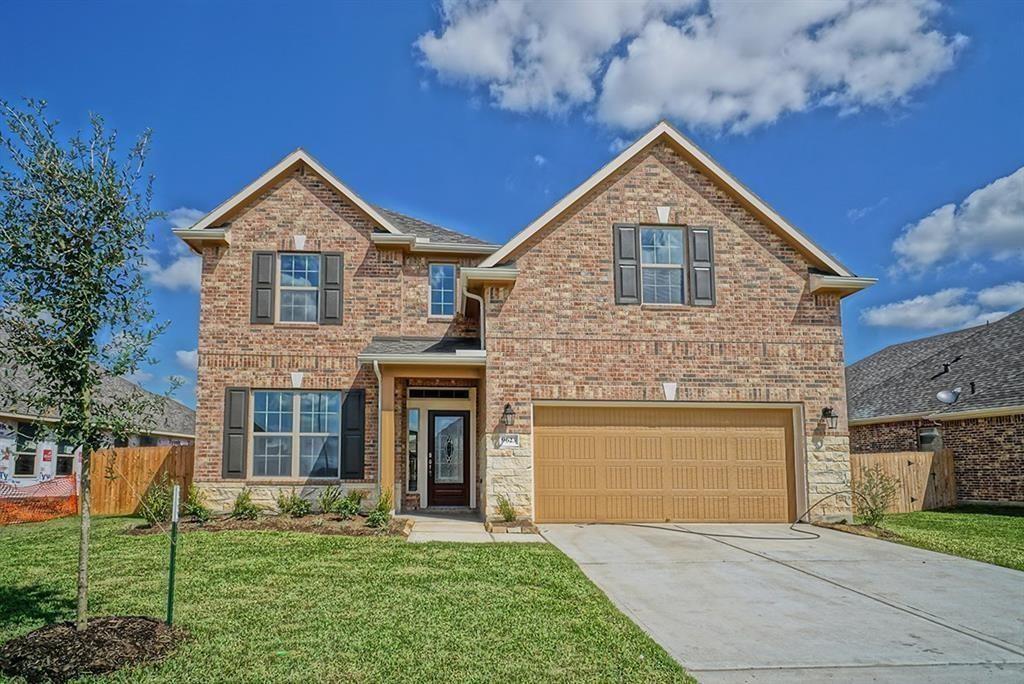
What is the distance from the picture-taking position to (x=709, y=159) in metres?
14.2

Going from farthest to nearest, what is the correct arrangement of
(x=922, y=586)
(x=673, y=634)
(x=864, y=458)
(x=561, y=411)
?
(x=864, y=458) < (x=561, y=411) < (x=922, y=586) < (x=673, y=634)

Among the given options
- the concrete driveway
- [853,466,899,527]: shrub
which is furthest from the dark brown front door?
[853,466,899,527]: shrub

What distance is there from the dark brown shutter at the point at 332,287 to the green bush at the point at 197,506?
159 inches

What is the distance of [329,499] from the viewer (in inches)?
561

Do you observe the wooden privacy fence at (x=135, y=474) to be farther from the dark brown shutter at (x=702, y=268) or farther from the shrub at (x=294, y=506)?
the dark brown shutter at (x=702, y=268)

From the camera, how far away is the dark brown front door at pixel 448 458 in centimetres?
1602

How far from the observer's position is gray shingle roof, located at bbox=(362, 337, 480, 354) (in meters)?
14.3

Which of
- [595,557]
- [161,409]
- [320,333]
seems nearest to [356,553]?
[595,557]

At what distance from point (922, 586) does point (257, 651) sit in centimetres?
750

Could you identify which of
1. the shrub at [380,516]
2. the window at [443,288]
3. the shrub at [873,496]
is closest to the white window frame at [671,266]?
the window at [443,288]

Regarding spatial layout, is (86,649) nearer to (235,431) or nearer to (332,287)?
(235,431)

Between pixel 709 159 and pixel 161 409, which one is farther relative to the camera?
pixel 709 159

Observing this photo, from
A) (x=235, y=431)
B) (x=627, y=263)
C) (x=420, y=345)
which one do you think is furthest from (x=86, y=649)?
(x=627, y=263)

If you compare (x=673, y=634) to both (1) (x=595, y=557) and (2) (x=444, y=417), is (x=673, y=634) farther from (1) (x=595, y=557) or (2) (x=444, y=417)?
(2) (x=444, y=417)
